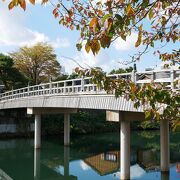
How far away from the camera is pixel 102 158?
22.9 m

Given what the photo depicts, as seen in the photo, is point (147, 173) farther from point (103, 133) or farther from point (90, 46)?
point (103, 133)

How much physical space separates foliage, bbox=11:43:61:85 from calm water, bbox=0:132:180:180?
1865cm

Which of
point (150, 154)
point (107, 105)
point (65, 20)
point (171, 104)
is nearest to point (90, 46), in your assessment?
point (171, 104)

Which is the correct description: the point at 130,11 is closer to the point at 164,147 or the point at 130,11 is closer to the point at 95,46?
the point at 95,46

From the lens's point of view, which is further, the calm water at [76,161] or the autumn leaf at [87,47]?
the calm water at [76,161]

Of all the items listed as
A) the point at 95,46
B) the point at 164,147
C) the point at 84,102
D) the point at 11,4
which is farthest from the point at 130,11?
the point at 164,147

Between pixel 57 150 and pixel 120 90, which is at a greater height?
pixel 120 90

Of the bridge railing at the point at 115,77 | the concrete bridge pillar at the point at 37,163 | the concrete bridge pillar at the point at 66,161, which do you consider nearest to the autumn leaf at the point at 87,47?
the bridge railing at the point at 115,77

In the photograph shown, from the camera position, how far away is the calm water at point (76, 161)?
18219mm

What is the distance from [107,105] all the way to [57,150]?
43.9ft

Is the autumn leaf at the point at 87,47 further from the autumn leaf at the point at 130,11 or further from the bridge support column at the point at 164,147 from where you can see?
the bridge support column at the point at 164,147

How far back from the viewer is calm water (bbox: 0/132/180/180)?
59.8 ft

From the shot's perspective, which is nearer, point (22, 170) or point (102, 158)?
point (22, 170)

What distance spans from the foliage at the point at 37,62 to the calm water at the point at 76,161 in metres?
18.6
